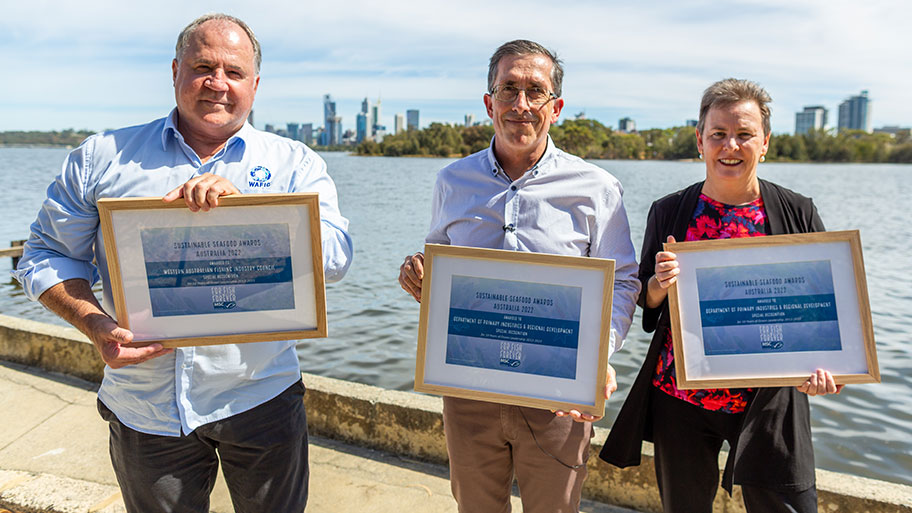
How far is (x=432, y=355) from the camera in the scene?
2.31m

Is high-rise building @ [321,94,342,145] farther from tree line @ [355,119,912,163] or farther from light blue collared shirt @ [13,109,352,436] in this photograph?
light blue collared shirt @ [13,109,352,436]

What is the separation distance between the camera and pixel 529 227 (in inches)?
97.4

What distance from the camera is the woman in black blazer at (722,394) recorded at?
2.45m

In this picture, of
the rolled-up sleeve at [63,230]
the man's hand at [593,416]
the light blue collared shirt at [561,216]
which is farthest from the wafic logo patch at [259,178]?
the man's hand at [593,416]

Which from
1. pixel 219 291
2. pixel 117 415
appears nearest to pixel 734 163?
pixel 219 291

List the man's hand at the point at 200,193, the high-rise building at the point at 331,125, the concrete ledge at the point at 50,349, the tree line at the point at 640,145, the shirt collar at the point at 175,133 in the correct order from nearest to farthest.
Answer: the man's hand at the point at 200,193 → the shirt collar at the point at 175,133 → the concrete ledge at the point at 50,349 → the tree line at the point at 640,145 → the high-rise building at the point at 331,125

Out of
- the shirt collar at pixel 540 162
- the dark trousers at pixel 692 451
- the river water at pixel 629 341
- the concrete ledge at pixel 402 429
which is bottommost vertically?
the river water at pixel 629 341

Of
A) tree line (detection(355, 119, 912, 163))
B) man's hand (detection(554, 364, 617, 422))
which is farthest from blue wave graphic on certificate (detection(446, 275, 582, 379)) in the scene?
tree line (detection(355, 119, 912, 163))

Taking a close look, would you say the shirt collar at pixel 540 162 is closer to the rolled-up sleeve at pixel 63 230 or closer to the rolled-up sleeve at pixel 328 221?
the rolled-up sleeve at pixel 328 221

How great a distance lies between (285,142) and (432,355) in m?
1.11

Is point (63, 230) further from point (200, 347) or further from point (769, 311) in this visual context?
point (769, 311)

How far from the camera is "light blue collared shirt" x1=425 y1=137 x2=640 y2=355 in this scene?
8.04ft

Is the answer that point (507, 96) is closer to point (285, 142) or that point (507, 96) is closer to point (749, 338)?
point (285, 142)

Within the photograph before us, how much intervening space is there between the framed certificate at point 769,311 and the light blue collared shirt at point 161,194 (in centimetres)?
141
